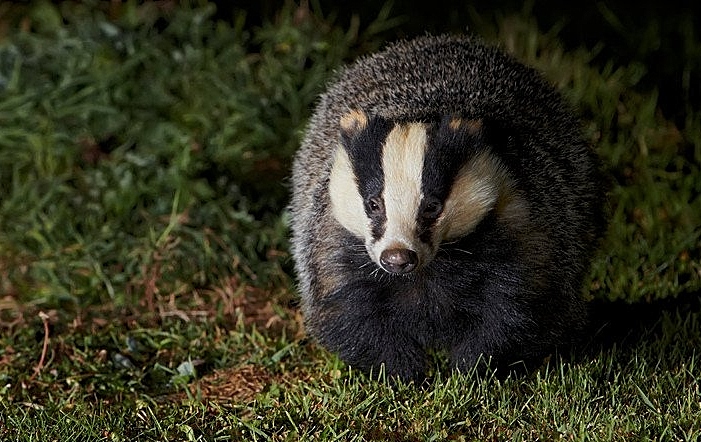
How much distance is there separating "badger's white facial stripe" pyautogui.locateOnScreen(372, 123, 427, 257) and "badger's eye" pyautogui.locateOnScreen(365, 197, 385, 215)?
0.04 metres

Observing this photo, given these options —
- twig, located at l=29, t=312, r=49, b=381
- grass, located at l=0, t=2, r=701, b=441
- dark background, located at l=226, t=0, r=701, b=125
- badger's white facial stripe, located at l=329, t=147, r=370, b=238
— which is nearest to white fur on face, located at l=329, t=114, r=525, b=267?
badger's white facial stripe, located at l=329, t=147, r=370, b=238

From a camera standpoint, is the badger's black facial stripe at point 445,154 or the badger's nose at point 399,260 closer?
the badger's nose at point 399,260

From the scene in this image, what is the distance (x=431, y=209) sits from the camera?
4566 millimetres

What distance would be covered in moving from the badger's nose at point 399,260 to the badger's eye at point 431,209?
0.17 meters

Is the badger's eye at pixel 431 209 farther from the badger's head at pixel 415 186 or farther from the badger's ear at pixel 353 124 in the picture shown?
the badger's ear at pixel 353 124

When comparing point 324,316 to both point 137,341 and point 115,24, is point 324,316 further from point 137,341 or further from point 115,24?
point 115,24

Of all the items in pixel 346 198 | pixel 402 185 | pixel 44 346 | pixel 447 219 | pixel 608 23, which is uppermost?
pixel 402 185

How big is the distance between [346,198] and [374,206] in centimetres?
23

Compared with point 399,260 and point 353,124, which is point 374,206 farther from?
point 353,124

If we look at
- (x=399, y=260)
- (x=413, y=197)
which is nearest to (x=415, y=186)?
(x=413, y=197)

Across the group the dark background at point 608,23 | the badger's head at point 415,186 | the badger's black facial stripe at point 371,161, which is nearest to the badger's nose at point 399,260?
the badger's head at point 415,186

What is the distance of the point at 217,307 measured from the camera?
6.37 m

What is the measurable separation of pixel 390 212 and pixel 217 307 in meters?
2.07

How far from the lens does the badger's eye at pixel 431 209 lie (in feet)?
14.9
